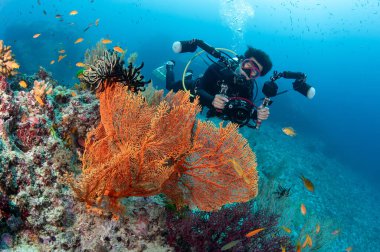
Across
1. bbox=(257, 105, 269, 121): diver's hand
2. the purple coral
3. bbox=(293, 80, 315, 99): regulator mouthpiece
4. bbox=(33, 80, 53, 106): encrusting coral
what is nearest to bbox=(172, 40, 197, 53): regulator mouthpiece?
bbox=(257, 105, 269, 121): diver's hand

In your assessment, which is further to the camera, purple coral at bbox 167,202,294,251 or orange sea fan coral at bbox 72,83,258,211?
purple coral at bbox 167,202,294,251

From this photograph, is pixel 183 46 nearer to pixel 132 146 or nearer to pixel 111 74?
pixel 111 74

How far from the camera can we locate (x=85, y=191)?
9.28 ft

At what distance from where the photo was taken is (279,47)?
122 m

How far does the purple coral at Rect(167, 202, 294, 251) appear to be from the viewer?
11.6ft

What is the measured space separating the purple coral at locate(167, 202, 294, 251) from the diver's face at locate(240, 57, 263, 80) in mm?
3663

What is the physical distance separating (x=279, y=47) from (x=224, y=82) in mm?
129011

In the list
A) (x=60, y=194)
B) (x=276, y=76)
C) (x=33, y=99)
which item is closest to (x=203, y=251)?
(x=60, y=194)

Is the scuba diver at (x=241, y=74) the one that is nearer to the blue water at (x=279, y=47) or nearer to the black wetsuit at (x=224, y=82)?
the black wetsuit at (x=224, y=82)

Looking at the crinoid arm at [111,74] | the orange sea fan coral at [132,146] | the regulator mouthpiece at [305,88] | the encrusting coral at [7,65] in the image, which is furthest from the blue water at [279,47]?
the orange sea fan coral at [132,146]

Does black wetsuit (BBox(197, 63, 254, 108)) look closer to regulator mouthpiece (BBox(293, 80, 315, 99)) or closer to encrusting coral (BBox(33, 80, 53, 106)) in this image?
regulator mouthpiece (BBox(293, 80, 315, 99))

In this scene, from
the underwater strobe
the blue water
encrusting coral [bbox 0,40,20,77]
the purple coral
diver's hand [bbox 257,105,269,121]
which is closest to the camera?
the purple coral

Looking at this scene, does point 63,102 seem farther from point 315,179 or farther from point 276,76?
point 315,179

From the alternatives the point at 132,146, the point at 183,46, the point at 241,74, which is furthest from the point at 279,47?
the point at 132,146
